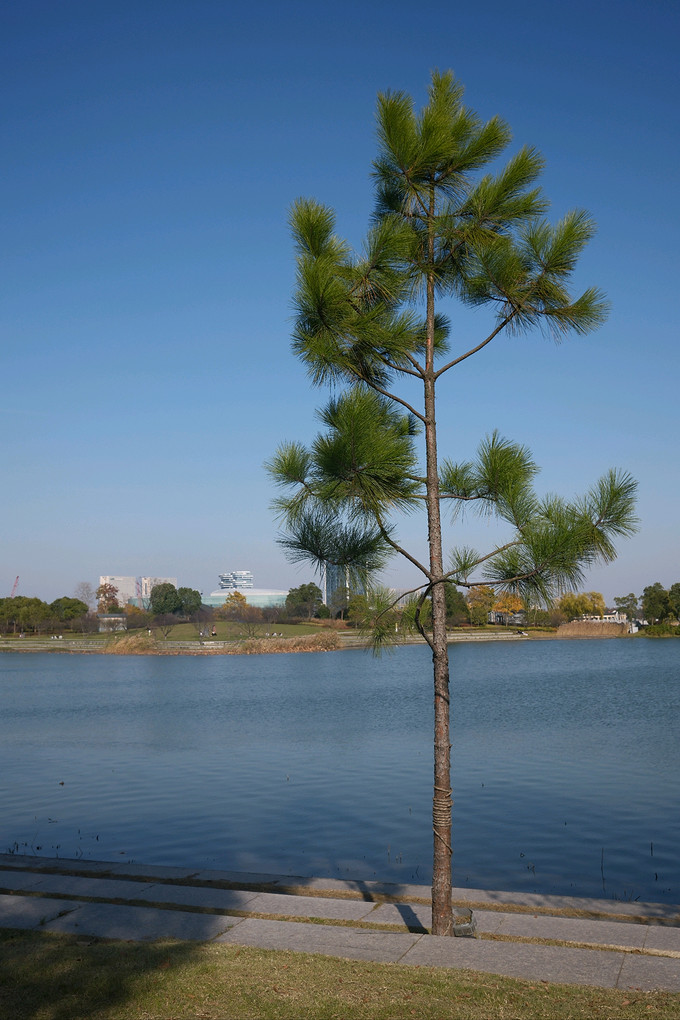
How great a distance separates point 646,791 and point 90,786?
13088mm

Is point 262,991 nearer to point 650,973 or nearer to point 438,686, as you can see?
point 650,973

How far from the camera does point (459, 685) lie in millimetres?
44719

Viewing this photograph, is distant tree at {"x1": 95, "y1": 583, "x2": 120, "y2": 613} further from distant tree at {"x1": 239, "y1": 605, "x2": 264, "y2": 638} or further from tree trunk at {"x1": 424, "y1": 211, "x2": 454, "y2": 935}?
tree trunk at {"x1": 424, "y1": 211, "x2": 454, "y2": 935}

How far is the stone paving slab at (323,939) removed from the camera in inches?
271

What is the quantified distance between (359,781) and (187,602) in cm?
10679

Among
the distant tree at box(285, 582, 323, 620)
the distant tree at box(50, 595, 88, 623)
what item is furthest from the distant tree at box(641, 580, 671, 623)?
the distant tree at box(50, 595, 88, 623)

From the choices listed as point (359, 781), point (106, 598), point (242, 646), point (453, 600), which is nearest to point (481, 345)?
point (453, 600)

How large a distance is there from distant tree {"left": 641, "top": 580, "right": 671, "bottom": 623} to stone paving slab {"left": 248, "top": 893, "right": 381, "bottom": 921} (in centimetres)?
10829

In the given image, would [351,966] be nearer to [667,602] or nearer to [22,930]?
[22,930]

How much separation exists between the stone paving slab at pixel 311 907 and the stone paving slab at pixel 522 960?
59.3 inches

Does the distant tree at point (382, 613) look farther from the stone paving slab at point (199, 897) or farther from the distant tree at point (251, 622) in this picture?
the distant tree at point (251, 622)

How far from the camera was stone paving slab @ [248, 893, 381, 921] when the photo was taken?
8.47m

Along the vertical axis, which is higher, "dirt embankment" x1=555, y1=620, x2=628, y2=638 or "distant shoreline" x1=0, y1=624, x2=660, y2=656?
"dirt embankment" x1=555, y1=620, x2=628, y2=638

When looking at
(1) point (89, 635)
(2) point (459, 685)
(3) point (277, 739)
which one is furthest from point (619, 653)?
(1) point (89, 635)
